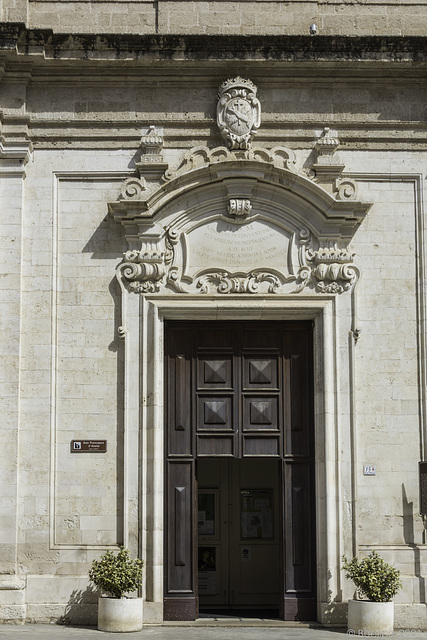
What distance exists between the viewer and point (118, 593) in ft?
41.9

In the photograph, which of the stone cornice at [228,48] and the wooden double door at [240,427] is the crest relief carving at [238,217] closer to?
the stone cornice at [228,48]

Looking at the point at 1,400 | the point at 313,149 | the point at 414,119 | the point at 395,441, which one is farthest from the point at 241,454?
the point at 414,119

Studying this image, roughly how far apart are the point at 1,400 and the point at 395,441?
5.07 m

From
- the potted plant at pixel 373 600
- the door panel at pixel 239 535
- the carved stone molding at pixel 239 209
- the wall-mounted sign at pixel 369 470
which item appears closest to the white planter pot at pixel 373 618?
the potted plant at pixel 373 600

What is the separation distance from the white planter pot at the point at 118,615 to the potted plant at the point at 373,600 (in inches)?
102

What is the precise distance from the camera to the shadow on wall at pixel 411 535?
1344cm

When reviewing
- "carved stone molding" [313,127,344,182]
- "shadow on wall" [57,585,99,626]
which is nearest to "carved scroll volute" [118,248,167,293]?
"carved stone molding" [313,127,344,182]

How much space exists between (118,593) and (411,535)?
3.78m

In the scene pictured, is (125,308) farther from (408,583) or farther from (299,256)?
(408,583)

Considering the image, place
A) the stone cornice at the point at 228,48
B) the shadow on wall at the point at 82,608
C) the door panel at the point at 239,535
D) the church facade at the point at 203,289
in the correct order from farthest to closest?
the door panel at the point at 239,535 → the stone cornice at the point at 228,48 → the church facade at the point at 203,289 → the shadow on wall at the point at 82,608

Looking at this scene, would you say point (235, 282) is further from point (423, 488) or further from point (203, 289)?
point (423, 488)

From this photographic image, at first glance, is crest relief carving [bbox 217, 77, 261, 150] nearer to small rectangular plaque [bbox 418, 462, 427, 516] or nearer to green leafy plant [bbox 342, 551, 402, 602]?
small rectangular plaque [bbox 418, 462, 427, 516]

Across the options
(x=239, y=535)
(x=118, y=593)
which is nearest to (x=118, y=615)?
(x=118, y=593)

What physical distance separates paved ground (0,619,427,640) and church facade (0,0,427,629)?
0.29m
